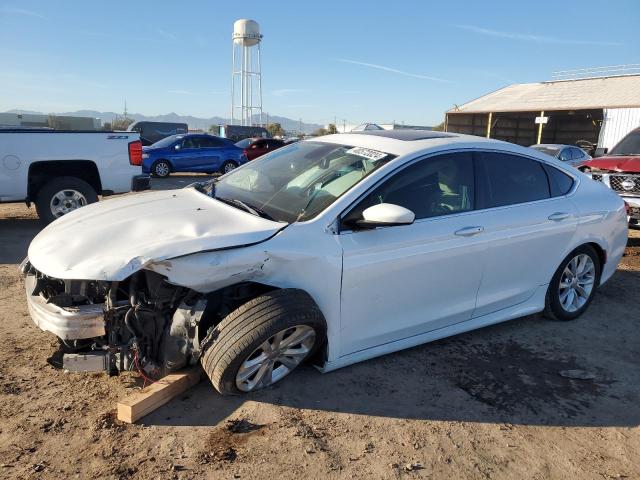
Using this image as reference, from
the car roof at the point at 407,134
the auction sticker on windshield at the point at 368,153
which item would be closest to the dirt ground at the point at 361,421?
the auction sticker on windshield at the point at 368,153

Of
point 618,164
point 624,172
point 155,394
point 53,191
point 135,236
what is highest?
point 618,164

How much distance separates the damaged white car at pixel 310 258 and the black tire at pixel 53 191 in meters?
4.18

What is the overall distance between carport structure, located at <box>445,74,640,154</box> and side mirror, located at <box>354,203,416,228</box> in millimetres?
29419

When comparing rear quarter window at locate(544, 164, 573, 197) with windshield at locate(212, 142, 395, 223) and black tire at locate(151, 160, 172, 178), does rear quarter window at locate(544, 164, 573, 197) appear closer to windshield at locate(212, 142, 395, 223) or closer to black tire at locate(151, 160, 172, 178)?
windshield at locate(212, 142, 395, 223)

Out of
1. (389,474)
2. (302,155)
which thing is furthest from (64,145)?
(389,474)

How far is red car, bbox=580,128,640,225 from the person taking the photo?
730 centimetres

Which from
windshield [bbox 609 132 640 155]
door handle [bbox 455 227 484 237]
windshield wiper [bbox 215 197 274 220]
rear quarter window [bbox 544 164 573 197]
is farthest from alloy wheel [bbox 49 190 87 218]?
windshield [bbox 609 132 640 155]

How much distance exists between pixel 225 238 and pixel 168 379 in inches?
37.3

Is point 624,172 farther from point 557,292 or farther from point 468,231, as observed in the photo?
point 468,231

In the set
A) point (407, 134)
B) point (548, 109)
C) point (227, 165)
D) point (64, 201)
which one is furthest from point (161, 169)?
point (548, 109)

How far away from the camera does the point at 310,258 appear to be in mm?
3059

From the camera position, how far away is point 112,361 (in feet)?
9.63

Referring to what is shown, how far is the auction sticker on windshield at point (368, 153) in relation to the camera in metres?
3.58

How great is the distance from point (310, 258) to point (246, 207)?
68 centimetres
